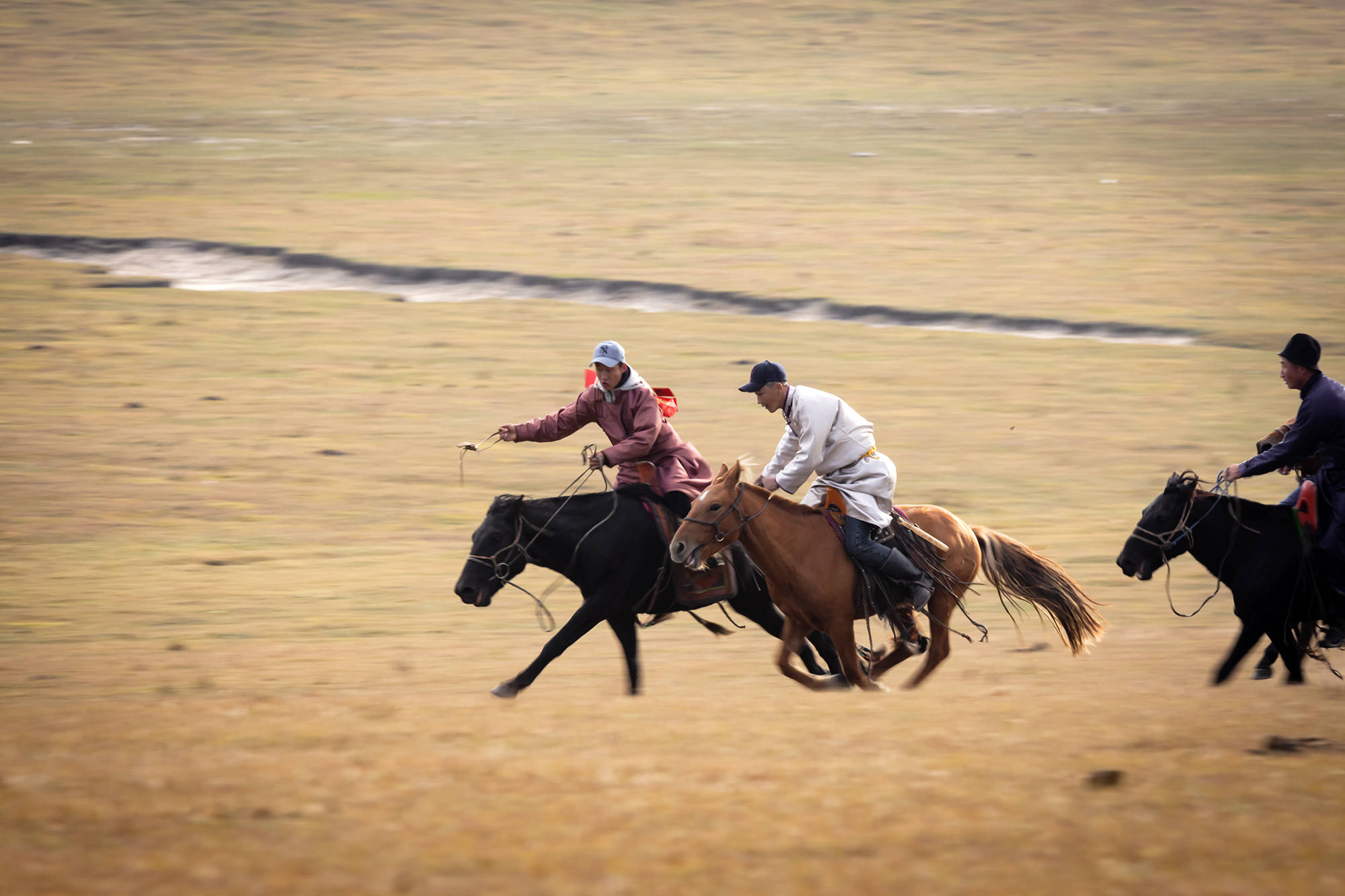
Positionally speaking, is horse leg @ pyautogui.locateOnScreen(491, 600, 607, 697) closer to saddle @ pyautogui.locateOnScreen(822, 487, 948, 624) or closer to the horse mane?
the horse mane

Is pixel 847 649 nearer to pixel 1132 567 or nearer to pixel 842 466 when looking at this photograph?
pixel 842 466

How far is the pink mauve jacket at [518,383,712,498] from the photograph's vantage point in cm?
880

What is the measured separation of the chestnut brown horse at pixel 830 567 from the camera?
26.0 feet

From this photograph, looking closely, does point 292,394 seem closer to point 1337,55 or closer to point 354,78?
point 354,78

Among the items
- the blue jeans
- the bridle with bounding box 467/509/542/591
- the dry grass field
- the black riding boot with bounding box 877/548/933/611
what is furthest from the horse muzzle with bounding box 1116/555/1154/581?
the bridle with bounding box 467/509/542/591

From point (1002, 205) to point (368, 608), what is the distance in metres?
18.7

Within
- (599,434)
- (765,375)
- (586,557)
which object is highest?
(765,375)

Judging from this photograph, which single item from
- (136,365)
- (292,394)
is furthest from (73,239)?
(292,394)

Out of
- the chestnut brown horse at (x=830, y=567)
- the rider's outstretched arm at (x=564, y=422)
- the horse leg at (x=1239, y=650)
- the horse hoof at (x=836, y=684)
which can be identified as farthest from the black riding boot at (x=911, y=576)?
the rider's outstretched arm at (x=564, y=422)

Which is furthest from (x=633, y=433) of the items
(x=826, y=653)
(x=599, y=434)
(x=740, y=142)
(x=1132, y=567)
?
(x=740, y=142)

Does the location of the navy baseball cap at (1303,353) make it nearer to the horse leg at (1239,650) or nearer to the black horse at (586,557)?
the horse leg at (1239,650)

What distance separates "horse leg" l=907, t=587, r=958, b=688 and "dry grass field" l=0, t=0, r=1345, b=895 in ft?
1.15

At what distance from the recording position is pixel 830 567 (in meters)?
8.22

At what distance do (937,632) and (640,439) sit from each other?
2092 mm
